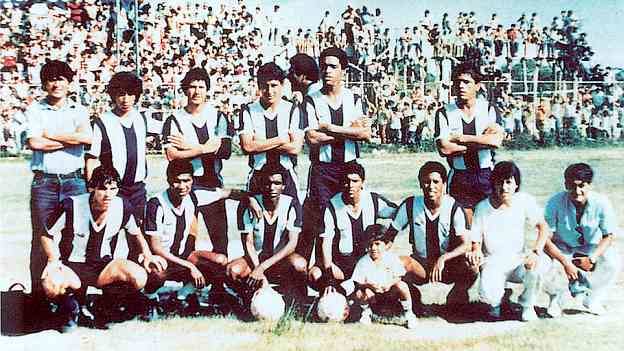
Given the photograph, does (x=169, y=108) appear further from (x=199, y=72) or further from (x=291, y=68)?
(x=291, y=68)

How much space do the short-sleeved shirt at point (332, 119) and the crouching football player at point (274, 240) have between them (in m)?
0.20

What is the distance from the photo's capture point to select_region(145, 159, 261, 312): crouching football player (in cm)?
338

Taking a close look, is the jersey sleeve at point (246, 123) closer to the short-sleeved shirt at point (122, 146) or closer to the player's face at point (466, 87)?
the short-sleeved shirt at point (122, 146)

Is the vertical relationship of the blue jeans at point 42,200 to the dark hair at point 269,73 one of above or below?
below

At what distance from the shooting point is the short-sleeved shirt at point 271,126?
346 centimetres

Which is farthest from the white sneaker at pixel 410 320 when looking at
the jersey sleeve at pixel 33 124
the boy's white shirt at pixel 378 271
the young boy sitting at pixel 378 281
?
the jersey sleeve at pixel 33 124

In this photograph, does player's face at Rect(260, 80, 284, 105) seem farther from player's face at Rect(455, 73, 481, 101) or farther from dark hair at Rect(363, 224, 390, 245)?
player's face at Rect(455, 73, 481, 101)

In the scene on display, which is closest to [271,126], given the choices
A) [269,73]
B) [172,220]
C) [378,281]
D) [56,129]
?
[269,73]

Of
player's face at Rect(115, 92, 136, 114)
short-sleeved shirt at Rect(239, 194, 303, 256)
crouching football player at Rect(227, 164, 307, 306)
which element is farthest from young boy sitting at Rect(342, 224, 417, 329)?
player's face at Rect(115, 92, 136, 114)

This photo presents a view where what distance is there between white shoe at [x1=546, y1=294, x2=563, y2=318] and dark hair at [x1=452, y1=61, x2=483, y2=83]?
108cm

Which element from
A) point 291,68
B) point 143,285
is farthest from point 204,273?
point 291,68

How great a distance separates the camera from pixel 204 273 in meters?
3.41

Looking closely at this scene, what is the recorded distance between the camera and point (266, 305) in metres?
3.32

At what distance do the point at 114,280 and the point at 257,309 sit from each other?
2.13 ft
